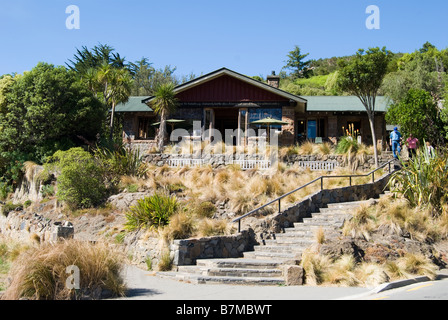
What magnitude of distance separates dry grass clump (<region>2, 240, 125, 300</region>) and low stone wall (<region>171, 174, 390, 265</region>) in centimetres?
354

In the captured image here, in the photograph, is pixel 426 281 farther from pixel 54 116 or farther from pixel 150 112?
pixel 150 112

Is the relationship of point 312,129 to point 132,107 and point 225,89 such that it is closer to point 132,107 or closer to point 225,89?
point 225,89

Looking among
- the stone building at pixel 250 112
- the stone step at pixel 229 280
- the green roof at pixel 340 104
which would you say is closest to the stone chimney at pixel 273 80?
the stone building at pixel 250 112

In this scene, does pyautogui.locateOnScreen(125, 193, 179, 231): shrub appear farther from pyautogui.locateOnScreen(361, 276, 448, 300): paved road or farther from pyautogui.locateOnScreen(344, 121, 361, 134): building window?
pyautogui.locateOnScreen(344, 121, 361, 134): building window

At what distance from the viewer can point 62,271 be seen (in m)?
8.23

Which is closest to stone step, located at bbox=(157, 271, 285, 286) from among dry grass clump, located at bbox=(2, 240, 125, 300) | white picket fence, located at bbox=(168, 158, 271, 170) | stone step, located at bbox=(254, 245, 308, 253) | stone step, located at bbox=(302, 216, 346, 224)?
stone step, located at bbox=(254, 245, 308, 253)

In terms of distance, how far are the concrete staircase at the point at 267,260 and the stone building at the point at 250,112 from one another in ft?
36.8

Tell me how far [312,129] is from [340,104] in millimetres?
2562

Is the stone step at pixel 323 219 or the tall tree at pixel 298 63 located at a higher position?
the tall tree at pixel 298 63

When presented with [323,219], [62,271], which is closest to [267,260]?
[323,219]

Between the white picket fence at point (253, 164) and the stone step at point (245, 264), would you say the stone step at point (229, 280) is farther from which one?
the white picket fence at point (253, 164)

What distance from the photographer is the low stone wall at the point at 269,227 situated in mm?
12656

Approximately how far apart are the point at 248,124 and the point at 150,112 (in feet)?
22.9

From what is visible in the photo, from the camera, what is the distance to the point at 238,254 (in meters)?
13.4
